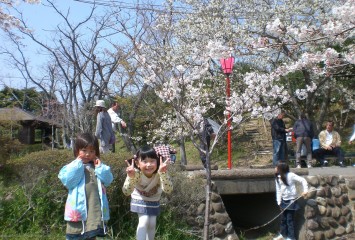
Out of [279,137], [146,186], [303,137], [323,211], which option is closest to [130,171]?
[146,186]

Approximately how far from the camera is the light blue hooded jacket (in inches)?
171

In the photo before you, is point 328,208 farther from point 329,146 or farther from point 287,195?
point 329,146

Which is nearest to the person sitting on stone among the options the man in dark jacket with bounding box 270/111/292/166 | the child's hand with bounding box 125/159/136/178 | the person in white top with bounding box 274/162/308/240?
the man in dark jacket with bounding box 270/111/292/166

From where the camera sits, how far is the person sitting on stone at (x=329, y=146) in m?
12.6

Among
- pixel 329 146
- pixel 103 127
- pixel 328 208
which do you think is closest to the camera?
pixel 328 208

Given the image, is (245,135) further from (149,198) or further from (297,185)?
(149,198)

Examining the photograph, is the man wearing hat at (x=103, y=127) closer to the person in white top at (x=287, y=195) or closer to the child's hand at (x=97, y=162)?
the person in white top at (x=287, y=195)

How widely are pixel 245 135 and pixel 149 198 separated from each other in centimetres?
1798

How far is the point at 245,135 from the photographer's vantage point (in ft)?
75.1

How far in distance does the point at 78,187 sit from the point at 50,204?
2.29 metres

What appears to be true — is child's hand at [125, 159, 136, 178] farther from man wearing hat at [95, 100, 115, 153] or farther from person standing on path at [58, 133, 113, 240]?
man wearing hat at [95, 100, 115, 153]

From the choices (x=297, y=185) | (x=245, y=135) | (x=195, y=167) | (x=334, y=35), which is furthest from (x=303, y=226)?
(x=245, y=135)

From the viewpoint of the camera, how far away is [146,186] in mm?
5180

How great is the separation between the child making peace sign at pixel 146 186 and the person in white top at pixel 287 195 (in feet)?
10.6
